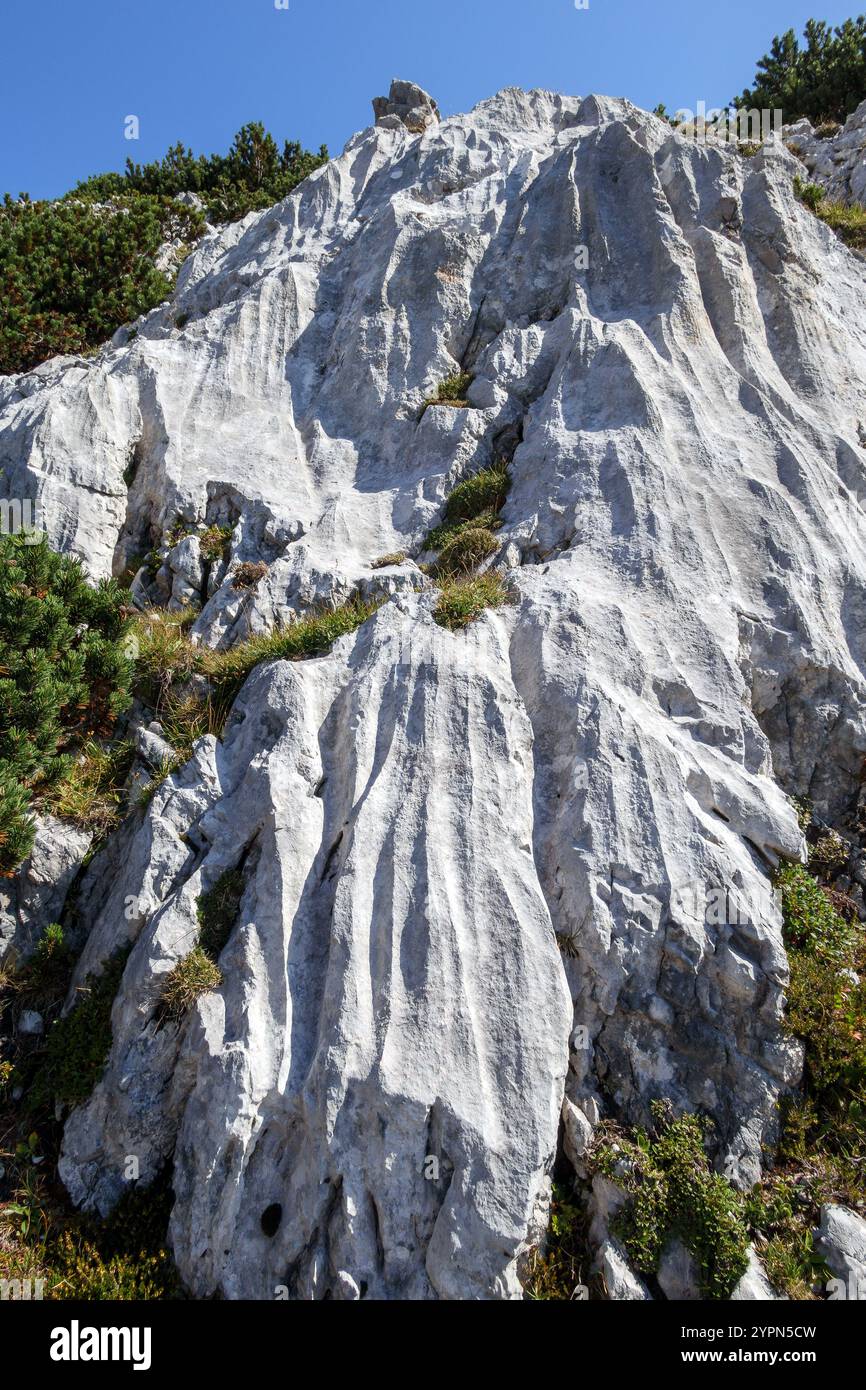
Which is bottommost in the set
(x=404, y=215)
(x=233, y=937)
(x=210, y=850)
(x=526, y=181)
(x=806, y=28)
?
(x=233, y=937)

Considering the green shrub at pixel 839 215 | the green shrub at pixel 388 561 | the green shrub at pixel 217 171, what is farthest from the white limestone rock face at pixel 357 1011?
the green shrub at pixel 217 171

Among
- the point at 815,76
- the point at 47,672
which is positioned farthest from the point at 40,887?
the point at 815,76

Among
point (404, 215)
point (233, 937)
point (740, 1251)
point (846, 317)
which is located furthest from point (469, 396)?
point (740, 1251)

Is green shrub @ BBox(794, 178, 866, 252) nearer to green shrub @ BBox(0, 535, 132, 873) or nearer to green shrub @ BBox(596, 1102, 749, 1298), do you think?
green shrub @ BBox(0, 535, 132, 873)

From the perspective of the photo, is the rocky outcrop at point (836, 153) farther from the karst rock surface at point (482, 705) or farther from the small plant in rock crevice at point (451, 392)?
the small plant in rock crevice at point (451, 392)

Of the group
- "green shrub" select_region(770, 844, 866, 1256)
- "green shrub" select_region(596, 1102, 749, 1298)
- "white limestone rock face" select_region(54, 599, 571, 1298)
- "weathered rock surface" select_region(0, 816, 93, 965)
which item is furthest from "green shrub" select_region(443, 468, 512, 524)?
"green shrub" select_region(596, 1102, 749, 1298)

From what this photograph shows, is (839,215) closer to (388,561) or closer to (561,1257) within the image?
(388,561)

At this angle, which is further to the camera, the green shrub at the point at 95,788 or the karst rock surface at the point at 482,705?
the green shrub at the point at 95,788

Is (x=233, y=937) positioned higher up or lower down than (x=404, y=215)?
lower down
